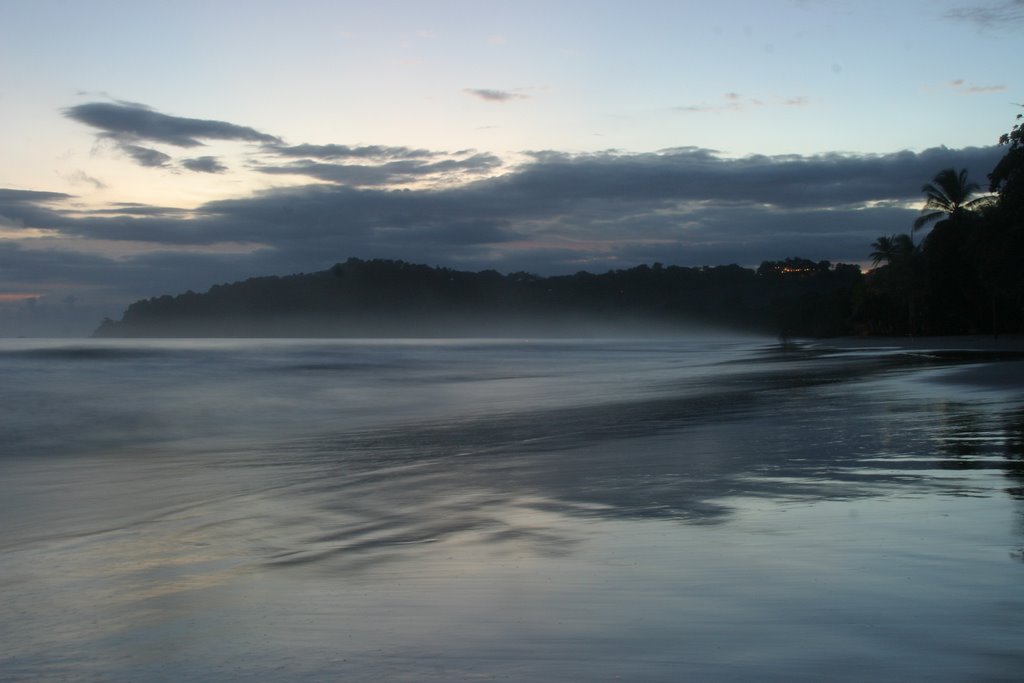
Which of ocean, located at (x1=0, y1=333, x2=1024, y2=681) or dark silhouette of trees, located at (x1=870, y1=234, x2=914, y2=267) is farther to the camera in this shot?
dark silhouette of trees, located at (x1=870, y1=234, x2=914, y2=267)

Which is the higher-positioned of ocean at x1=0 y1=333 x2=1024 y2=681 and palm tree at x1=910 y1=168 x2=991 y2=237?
palm tree at x1=910 y1=168 x2=991 y2=237

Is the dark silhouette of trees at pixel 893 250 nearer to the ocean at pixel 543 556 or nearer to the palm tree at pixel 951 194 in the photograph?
the palm tree at pixel 951 194

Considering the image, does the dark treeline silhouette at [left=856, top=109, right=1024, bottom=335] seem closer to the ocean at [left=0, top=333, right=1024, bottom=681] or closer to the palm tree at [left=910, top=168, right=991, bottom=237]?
the palm tree at [left=910, top=168, right=991, bottom=237]

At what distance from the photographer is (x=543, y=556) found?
5457mm

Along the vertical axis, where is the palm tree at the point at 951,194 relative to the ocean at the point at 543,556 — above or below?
above

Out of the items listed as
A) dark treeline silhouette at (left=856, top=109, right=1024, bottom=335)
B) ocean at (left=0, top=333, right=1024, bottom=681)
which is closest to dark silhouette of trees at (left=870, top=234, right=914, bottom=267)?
dark treeline silhouette at (left=856, top=109, right=1024, bottom=335)

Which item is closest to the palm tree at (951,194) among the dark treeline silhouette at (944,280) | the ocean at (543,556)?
the dark treeline silhouette at (944,280)

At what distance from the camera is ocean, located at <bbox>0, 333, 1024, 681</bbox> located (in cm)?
373

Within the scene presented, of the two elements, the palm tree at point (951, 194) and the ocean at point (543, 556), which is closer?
the ocean at point (543, 556)

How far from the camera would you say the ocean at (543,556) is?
373 cm

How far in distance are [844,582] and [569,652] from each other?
5.61ft

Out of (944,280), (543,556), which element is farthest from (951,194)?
(543,556)

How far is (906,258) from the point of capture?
6084 centimetres

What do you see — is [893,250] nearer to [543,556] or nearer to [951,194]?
[951,194]
